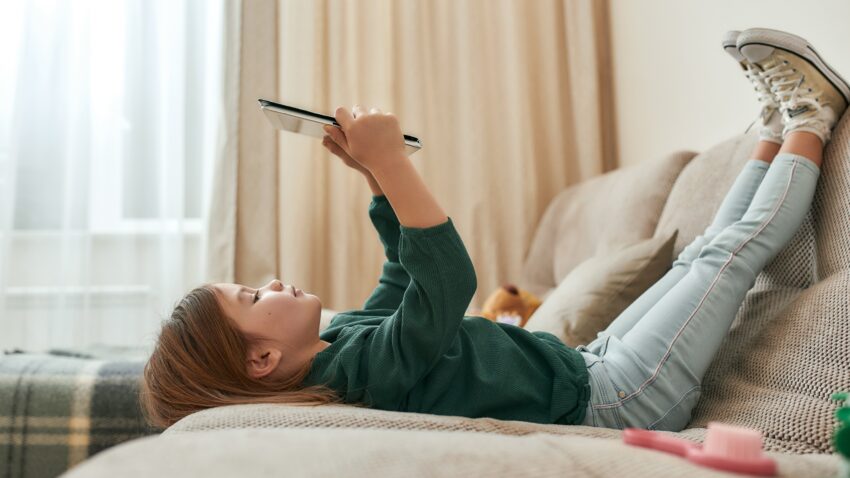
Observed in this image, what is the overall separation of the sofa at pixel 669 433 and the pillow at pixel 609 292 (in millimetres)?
74

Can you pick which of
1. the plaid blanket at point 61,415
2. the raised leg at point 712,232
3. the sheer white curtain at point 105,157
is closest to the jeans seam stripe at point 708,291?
the raised leg at point 712,232

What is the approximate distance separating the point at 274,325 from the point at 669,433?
60 centimetres

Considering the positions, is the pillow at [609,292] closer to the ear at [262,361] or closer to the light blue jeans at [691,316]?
the light blue jeans at [691,316]

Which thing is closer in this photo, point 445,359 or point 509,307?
point 445,359

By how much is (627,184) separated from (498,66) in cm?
105

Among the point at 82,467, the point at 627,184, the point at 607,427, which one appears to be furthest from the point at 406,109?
the point at 82,467

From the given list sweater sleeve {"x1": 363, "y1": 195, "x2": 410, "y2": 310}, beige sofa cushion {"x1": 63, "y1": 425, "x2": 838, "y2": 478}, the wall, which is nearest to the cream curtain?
the wall

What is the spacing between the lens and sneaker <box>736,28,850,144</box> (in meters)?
1.26

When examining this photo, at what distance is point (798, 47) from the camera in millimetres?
1271

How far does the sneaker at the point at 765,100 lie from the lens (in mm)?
1364

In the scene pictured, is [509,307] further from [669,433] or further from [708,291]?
[669,433]

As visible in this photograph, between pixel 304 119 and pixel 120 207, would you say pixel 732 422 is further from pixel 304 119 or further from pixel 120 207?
pixel 120 207

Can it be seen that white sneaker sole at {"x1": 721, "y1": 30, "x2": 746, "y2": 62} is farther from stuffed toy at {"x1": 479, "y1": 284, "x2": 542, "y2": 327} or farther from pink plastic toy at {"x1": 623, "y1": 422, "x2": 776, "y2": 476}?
pink plastic toy at {"x1": 623, "y1": 422, "x2": 776, "y2": 476}

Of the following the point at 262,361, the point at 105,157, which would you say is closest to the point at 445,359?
the point at 262,361
